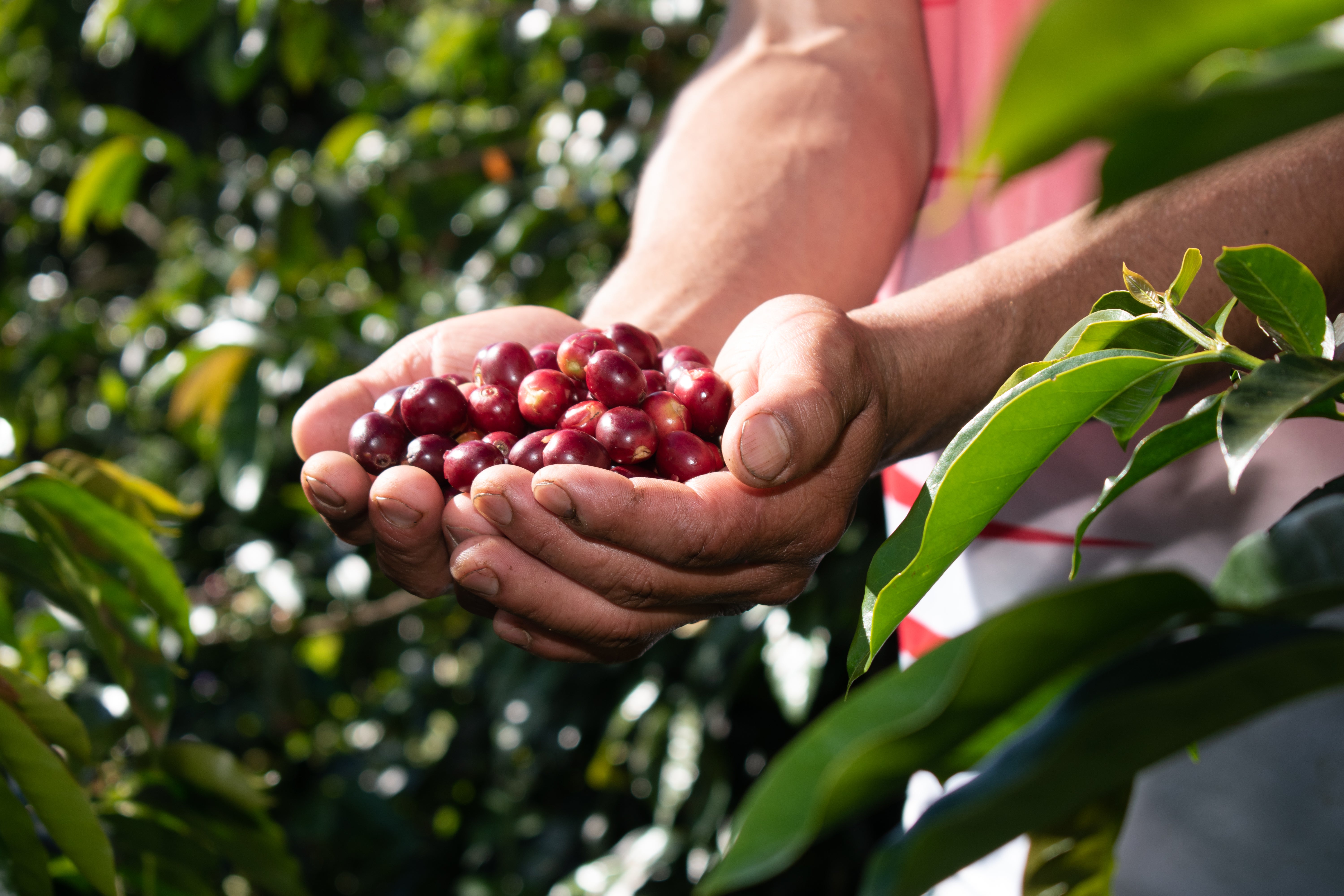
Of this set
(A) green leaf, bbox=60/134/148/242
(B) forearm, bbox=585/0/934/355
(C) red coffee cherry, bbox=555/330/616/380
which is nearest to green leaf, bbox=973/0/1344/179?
(C) red coffee cherry, bbox=555/330/616/380

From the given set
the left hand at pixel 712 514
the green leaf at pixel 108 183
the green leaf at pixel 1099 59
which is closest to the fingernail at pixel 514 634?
the left hand at pixel 712 514

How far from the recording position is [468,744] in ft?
7.22

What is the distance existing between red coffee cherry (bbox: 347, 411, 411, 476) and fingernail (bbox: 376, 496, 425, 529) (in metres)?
0.12

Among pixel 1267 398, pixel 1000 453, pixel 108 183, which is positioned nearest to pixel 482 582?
pixel 1000 453

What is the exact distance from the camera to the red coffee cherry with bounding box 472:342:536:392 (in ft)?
3.51

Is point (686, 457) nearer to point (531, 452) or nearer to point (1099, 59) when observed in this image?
point (531, 452)

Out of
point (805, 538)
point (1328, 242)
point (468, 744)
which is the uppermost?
point (1328, 242)

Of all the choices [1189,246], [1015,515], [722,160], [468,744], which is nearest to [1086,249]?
[1189,246]

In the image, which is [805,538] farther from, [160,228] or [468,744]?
[160,228]

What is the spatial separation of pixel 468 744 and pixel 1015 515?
1513 mm

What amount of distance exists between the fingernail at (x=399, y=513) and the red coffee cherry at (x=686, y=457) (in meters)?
0.23

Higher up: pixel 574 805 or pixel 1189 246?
pixel 1189 246

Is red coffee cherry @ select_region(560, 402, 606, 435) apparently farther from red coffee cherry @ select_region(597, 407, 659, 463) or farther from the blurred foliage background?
the blurred foliage background

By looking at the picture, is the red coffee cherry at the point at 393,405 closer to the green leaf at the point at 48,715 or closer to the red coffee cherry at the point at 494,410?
the red coffee cherry at the point at 494,410
